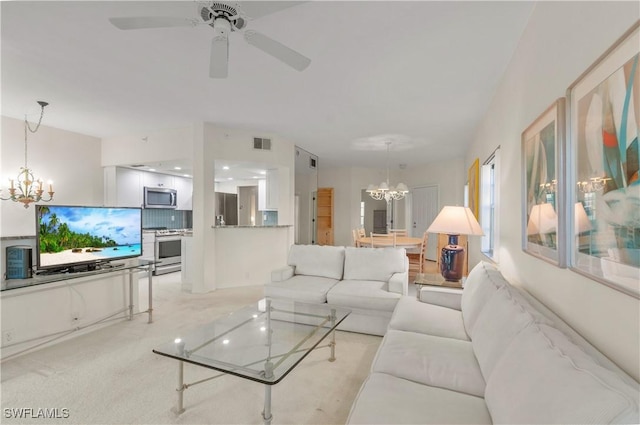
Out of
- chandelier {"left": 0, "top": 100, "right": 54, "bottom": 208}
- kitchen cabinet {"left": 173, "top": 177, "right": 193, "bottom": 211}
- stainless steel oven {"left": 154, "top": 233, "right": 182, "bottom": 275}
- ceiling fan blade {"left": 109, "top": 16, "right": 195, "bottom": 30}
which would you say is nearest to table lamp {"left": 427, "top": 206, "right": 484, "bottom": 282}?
ceiling fan blade {"left": 109, "top": 16, "right": 195, "bottom": 30}

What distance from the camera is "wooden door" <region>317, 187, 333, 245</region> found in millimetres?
8219

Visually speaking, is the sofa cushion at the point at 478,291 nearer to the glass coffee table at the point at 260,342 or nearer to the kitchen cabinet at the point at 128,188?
the glass coffee table at the point at 260,342

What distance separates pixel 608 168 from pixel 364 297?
84.6 inches

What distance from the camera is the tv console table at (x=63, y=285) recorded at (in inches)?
90.3

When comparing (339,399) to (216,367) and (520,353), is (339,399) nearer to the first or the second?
(216,367)

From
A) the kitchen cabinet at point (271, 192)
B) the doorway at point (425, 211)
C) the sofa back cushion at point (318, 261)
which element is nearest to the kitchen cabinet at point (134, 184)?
the kitchen cabinet at point (271, 192)

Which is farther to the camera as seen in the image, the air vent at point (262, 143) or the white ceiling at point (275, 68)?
the air vent at point (262, 143)

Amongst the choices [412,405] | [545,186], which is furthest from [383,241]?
[412,405]

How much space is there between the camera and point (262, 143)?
4867 mm

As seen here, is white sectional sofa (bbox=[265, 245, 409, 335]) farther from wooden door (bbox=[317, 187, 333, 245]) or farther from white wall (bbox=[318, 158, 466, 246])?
wooden door (bbox=[317, 187, 333, 245])

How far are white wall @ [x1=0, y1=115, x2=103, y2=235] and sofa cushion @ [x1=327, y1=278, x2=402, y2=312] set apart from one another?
4.73 metres

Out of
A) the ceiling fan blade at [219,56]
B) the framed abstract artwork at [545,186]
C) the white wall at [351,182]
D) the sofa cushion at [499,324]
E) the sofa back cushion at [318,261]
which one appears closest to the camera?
the sofa cushion at [499,324]

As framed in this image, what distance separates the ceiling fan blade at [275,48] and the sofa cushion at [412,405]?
6.41 feet

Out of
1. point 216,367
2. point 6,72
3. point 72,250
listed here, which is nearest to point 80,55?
point 6,72
